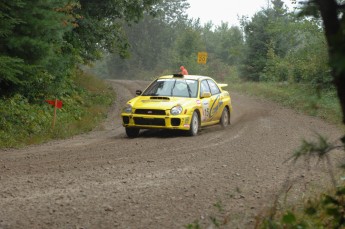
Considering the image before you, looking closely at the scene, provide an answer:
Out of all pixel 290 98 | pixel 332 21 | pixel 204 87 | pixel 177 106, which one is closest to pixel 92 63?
pixel 290 98

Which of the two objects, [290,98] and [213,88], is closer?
[213,88]

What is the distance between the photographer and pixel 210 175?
31.7ft

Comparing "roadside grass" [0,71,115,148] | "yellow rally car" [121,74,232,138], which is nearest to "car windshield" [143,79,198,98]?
"yellow rally car" [121,74,232,138]

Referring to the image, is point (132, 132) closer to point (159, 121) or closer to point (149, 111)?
point (149, 111)

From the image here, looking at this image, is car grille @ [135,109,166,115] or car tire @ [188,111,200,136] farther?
car tire @ [188,111,200,136]

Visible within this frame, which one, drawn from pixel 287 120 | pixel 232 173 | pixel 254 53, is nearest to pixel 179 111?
pixel 232 173

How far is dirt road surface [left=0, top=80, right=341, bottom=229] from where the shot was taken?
22.5 feet

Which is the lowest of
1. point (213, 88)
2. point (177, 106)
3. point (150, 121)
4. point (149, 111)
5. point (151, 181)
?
point (151, 181)

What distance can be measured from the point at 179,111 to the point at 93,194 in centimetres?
699

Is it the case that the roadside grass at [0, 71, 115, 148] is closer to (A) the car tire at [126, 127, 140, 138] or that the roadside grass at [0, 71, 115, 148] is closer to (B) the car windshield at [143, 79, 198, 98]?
(A) the car tire at [126, 127, 140, 138]

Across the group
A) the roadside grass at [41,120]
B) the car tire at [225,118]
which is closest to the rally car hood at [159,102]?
the car tire at [225,118]

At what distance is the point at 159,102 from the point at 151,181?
6363 millimetres

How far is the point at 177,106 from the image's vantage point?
48.9 feet

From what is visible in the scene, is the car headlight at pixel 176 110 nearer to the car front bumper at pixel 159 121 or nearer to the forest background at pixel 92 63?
the car front bumper at pixel 159 121
